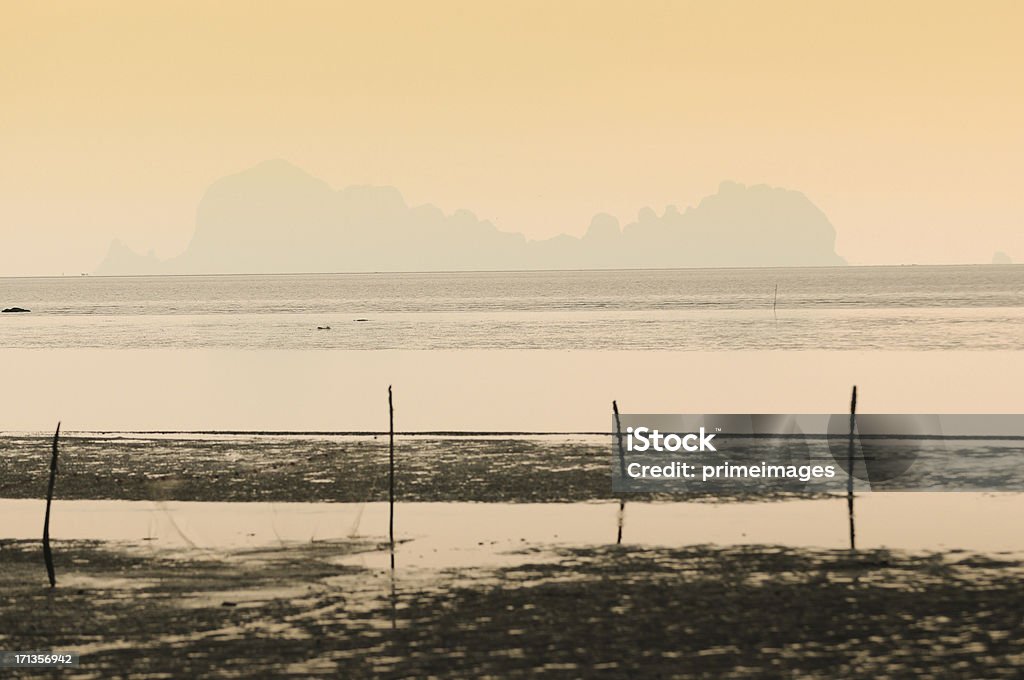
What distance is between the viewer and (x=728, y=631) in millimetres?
18406

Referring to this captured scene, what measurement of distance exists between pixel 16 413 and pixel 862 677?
174 feet

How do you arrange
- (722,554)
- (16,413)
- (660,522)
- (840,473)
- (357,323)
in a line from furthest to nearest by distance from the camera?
1. (357,323)
2. (16,413)
3. (840,473)
4. (660,522)
5. (722,554)

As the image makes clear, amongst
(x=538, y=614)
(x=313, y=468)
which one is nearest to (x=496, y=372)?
(x=313, y=468)

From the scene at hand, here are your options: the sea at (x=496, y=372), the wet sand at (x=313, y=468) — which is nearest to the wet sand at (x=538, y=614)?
the wet sand at (x=313, y=468)

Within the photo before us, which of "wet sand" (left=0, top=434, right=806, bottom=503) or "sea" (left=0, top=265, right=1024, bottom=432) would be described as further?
"sea" (left=0, top=265, right=1024, bottom=432)

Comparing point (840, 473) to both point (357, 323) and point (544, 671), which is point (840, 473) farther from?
point (357, 323)

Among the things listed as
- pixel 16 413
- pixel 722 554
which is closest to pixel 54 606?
pixel 722 554

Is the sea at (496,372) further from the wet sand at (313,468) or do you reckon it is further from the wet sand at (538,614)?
the wet sand at (538,614)

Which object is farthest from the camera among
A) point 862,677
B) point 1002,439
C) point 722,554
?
point 1002,439

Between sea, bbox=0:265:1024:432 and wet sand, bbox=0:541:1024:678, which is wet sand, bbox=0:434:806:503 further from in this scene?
sea, bbox=0:265:1024:432

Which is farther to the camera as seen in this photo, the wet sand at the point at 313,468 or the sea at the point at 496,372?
the sea at the point at 496,372

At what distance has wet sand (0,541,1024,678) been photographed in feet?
55.3

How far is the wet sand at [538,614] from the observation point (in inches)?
663

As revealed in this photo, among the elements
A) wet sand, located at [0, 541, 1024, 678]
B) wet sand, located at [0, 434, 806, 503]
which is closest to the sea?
wet sand, located at [0, 434, 806, 503]
